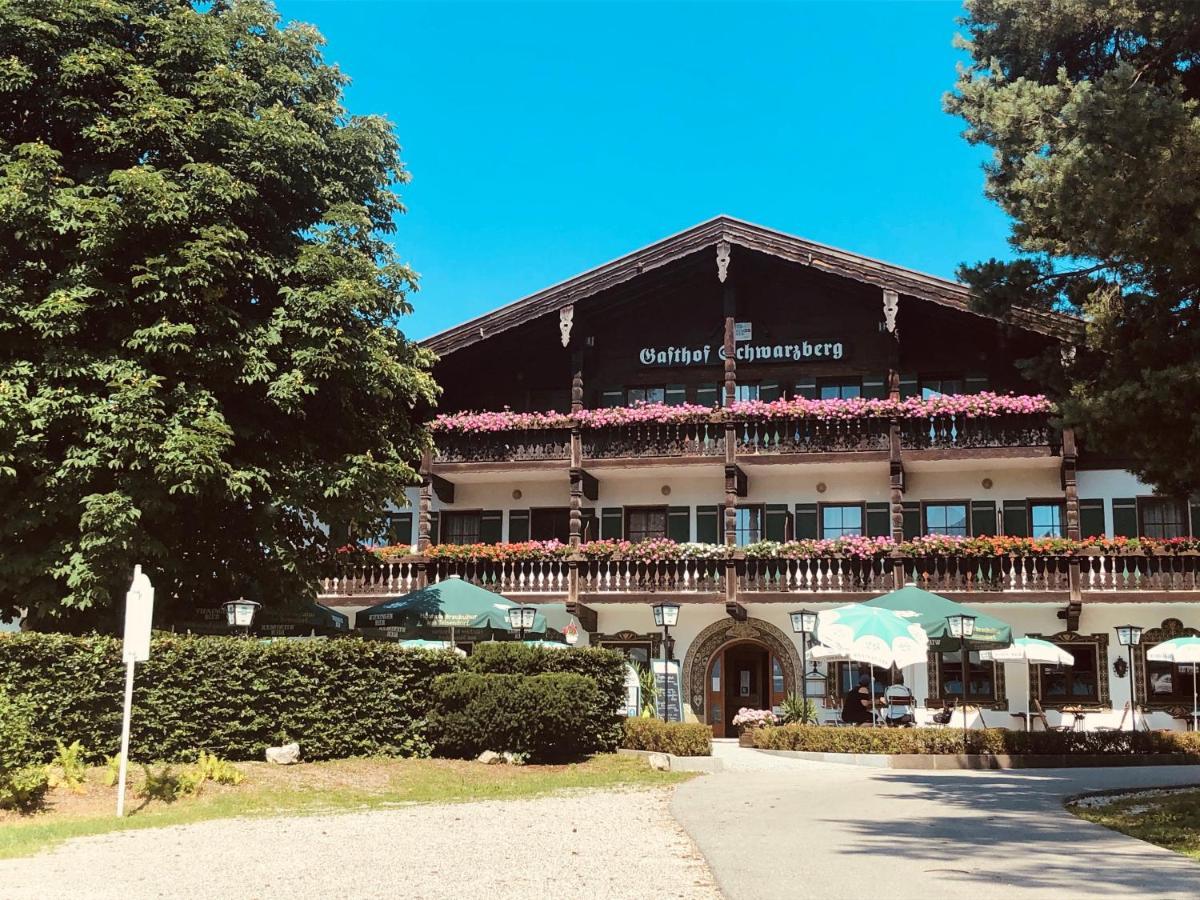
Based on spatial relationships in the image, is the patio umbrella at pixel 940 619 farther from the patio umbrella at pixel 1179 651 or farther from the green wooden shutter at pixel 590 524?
the green wooden shutter at pixel 590 524

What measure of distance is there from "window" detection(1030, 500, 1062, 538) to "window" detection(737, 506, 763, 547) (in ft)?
19.8

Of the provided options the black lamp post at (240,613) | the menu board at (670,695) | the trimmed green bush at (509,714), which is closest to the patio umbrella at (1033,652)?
the menu board at (670,695)

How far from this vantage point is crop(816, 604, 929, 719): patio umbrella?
19.5 m

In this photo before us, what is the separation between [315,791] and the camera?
599 inches

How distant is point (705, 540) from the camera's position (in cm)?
3006

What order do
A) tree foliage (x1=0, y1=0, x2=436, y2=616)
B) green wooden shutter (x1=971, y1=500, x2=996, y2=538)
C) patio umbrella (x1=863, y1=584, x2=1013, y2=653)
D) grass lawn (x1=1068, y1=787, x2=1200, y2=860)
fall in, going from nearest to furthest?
grass lawn (x1=1068, y1=787, x2=1200, y2=860), tree foliage (x1=0, y1=0, x2=436, y2=616), patio umbrella (x1=863, y1=584, x2=1013, y2=653), green wooden shutter (x1=971, y1=500, x2=996, y2=538)

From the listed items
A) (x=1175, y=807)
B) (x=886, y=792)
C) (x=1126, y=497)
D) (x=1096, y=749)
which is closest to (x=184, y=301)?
(x=886, y=792)

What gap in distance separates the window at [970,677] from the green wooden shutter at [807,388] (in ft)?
21.8

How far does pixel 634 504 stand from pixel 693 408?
2.98 metres

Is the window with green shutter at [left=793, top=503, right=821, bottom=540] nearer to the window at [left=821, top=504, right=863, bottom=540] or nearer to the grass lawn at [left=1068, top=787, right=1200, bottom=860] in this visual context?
the window at [left=821, top=504, right=863, bottom=540]

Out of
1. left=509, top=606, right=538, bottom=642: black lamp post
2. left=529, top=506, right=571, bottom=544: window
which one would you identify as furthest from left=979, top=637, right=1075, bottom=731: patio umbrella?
left=529, top=506, right=571, bottom=544: window

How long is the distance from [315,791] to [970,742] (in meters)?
A: 10.4

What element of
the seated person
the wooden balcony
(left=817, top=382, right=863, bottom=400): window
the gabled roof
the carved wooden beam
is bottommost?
the seated person

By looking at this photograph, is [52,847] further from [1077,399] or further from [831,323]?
[831,323]
